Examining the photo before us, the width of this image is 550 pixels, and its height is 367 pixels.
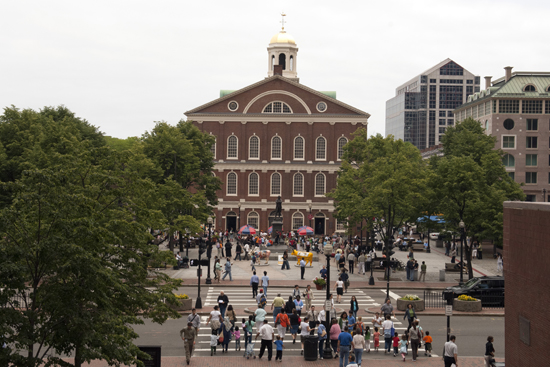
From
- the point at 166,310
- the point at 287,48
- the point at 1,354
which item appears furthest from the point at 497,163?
the point at 287,48

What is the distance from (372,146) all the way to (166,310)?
4110cm

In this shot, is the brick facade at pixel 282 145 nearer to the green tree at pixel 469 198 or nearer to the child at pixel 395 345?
the green tree at pixel 469 198

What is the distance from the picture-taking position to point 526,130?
75.8 meters

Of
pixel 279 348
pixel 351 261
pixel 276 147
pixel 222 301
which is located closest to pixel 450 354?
pixel 279 348

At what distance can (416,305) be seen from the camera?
3042cm

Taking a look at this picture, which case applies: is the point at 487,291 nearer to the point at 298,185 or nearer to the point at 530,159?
the point at 530,159

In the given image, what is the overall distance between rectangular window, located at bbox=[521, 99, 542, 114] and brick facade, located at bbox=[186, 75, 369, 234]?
764 inches

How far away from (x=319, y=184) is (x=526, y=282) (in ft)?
212

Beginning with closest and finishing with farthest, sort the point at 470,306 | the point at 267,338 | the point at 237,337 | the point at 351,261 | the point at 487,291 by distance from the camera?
the point at 267,338
the point at 237,337
the point at 470,306
the point at 487,291
the point at 351,261

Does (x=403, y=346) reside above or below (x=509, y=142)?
below

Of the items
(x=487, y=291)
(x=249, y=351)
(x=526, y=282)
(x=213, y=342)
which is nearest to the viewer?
(x=526, y=282)

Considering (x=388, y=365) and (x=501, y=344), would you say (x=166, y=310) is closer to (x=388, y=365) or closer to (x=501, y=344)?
(x=388, y=365)

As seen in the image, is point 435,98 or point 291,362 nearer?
point 291,362

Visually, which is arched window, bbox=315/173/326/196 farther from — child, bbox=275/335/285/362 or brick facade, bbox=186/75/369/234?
child, bbox=275/335/285/362
